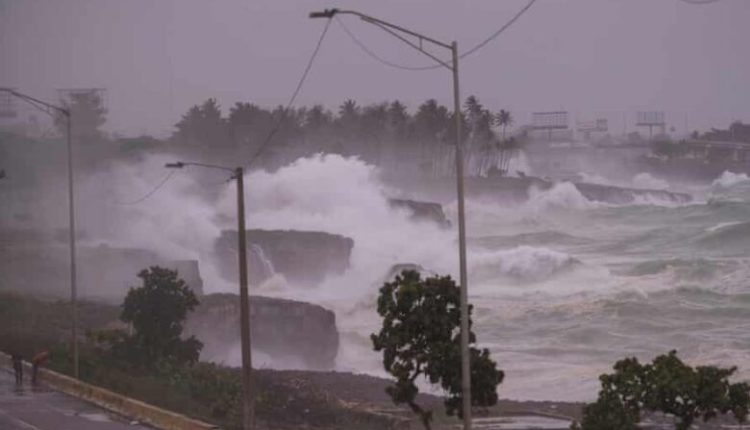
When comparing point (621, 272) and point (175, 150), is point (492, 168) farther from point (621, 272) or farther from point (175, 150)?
point (621, 272)

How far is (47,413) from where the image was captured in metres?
26.4

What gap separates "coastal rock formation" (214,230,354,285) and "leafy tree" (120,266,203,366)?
100ft

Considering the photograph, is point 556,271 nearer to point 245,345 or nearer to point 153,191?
point 153,191

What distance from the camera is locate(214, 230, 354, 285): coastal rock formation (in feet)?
215

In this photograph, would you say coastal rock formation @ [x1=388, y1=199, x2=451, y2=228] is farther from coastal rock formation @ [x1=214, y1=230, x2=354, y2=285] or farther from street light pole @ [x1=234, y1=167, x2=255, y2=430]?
street light pole @ [x1=234, y1=167, x2=255, y2=430]

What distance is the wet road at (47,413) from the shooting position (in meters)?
24.4

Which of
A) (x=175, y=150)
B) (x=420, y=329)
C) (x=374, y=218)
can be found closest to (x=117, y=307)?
(x=420, y=329)

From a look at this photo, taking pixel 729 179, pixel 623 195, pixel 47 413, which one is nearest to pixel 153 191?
pixel 47 413

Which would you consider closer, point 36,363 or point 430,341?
point 430,341

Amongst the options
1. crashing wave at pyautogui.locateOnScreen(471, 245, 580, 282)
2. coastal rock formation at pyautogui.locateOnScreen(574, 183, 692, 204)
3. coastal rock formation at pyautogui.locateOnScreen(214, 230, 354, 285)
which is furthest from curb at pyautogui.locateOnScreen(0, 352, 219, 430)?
coastal rock formation at pyautogui.locateOnScreen(574, 183, 692, 204)

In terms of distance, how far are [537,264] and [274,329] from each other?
33427mm

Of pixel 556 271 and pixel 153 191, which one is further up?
pixel 153 191

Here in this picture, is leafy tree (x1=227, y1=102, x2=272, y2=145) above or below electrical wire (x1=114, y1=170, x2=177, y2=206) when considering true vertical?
above

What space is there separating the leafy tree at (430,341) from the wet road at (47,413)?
21.8 ft
